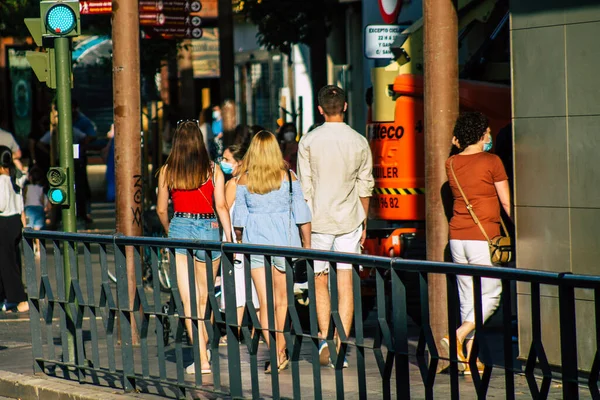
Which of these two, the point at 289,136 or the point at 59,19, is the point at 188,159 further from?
the point at 289,136

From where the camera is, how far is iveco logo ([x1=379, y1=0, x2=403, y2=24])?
13.3 meters

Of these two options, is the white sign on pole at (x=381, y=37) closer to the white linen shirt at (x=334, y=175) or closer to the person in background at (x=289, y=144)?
the person in background at (x=289, y=144)

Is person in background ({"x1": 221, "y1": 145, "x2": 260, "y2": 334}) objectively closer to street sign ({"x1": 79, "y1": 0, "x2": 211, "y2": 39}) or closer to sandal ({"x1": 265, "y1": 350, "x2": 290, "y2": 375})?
sandal ({"x1": 265, "y1": 350, "x2": 290, "y2": 375})

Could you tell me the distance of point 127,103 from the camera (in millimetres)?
10180

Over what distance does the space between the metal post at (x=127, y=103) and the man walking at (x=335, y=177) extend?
1663mm

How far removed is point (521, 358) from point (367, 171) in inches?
162

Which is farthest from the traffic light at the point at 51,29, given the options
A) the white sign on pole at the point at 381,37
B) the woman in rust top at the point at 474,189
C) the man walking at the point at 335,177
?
the white sign on pole at the point at 381,37

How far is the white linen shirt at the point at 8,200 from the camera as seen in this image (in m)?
12.6

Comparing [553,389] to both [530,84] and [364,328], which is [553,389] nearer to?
[364,328]

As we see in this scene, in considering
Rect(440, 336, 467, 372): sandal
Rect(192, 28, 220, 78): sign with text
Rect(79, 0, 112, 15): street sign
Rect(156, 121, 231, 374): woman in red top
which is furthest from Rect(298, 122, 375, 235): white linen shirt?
Rect(192, 28, 220, 78): sign with text

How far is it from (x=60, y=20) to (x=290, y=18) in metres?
10.9

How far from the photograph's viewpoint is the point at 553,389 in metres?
4.86

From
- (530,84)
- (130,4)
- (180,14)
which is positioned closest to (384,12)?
(130,4)

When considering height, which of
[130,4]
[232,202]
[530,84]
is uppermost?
[130,4]
